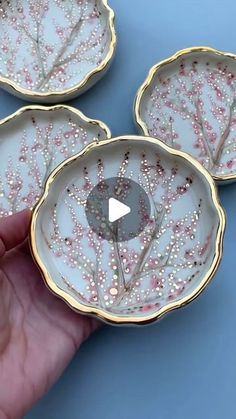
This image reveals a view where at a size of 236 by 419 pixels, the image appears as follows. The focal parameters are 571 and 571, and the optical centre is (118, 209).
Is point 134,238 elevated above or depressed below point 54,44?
below

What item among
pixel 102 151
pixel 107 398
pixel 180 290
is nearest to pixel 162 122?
pixel 102 151

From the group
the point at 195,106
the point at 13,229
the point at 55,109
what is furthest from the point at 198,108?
the point at 13,229

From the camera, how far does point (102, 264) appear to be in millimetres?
A: 732

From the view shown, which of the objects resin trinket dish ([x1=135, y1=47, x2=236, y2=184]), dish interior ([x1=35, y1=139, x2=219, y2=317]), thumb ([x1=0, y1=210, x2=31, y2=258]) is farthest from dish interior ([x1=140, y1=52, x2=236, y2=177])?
thumb ([x1=0, y1=210, x2=31, y2=258])

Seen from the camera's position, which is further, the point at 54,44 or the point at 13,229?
the point at 54,44

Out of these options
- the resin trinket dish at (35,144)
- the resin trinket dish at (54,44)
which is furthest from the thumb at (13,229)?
the resin trinket dish at (54,44)

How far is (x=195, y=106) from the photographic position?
0.85 metres

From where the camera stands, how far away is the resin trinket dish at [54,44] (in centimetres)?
86

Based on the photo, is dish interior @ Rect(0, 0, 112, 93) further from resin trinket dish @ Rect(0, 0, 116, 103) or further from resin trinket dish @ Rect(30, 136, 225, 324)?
resin trinket dish @ Rect(30, 136, 225, 324)

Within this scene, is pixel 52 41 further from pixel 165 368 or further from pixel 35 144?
pixel 165 368

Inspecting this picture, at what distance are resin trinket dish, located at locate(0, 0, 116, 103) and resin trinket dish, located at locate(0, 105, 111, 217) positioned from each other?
1.4 inches

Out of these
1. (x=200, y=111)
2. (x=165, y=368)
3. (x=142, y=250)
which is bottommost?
(x=165, y=368)
